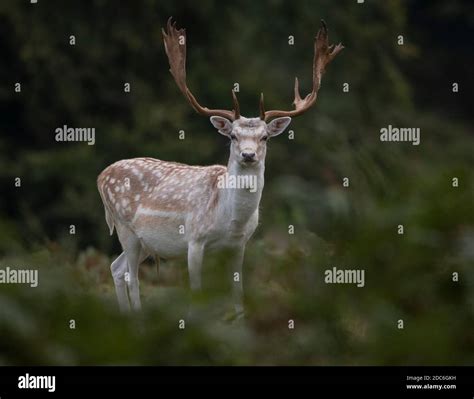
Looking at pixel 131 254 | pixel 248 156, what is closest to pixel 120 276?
pixel 131 254

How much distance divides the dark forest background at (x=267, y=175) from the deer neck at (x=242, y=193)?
10.0 inches

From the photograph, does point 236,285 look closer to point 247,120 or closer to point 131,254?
point 247,120

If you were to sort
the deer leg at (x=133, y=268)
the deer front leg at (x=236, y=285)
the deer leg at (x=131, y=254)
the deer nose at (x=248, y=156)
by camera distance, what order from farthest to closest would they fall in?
1. the deer leg at (x=131, y=254)
2. the deer leg at (x=133, y=268)
3. the deer nose at (x=248, y=156)
4. the deer front leg at (x=236, y=285)

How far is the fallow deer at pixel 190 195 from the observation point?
7.34 m

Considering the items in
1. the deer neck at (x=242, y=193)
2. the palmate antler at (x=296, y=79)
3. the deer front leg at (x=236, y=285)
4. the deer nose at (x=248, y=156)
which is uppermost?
the palmate antler at (x=296, y=79)

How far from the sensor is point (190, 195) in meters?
7.79

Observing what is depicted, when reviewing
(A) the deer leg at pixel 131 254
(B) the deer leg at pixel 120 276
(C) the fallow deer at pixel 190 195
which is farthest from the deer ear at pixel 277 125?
(B) the deer leg at pixel 120 276

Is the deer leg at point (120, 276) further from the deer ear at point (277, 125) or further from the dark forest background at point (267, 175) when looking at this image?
the deer ear at point (277, 125)

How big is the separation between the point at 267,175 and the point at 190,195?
34.4 feet

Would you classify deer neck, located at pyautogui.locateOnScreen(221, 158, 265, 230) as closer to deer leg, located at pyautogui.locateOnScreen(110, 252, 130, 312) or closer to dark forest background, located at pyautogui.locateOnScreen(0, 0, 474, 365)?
dark forest background, located at pyautogui.locateOnScreen(0, 0, 474, 365)

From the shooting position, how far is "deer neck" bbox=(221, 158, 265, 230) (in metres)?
7.30

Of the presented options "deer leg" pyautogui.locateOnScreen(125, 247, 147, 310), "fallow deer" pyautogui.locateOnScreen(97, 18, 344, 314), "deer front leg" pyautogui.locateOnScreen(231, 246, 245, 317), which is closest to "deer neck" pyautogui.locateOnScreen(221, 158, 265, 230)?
"fallow deer" pyautogui.locateOnScreen(97, 18, 344, 314)

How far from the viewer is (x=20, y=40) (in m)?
19.7

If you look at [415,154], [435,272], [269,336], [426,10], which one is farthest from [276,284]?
[426,10]
